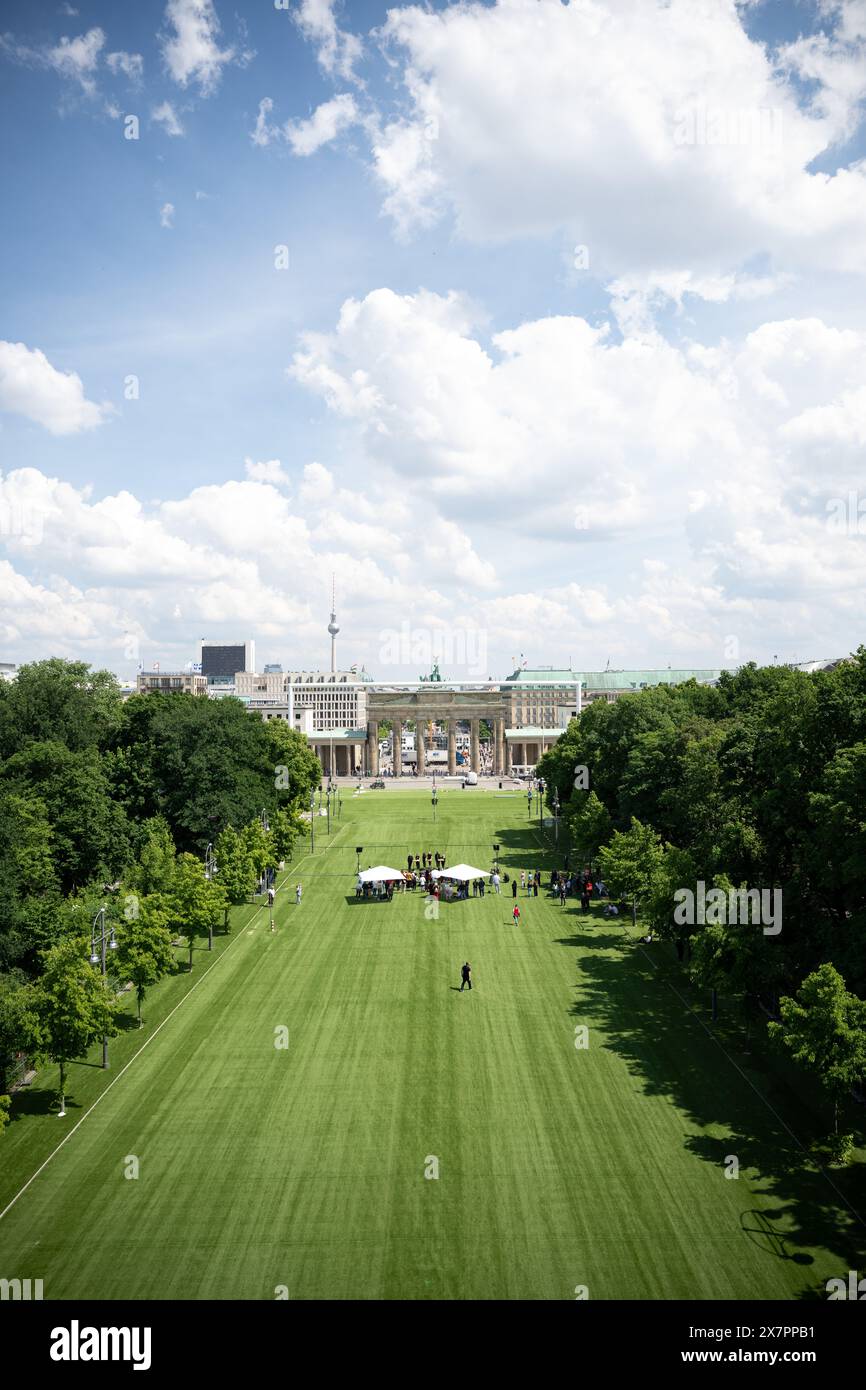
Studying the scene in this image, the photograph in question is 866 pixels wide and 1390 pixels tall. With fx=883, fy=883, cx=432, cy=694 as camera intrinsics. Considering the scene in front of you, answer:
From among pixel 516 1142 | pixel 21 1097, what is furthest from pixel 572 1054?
pixel 21 1097

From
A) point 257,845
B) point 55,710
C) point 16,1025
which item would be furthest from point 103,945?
point 55,710

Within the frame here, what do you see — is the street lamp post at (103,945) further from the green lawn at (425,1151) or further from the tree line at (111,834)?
the green lawn at (425,1151)

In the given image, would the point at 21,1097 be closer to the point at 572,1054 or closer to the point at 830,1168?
the point at 572,1054

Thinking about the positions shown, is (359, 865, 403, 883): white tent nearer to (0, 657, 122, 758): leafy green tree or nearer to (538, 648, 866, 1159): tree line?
(538, 648, 866, 1159): tree line

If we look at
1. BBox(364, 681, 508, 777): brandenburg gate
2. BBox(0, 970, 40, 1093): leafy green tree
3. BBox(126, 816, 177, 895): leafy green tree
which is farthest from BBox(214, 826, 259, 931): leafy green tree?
BBox(364, 681, 508, 777): brandenburg gate

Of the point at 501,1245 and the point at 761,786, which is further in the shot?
the point at 761,786

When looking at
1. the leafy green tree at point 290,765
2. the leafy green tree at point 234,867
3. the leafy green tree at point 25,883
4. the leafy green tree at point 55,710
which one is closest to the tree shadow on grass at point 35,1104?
the leafy green tree at point 25,883

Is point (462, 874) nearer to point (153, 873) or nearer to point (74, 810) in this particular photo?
point (153, 873)
